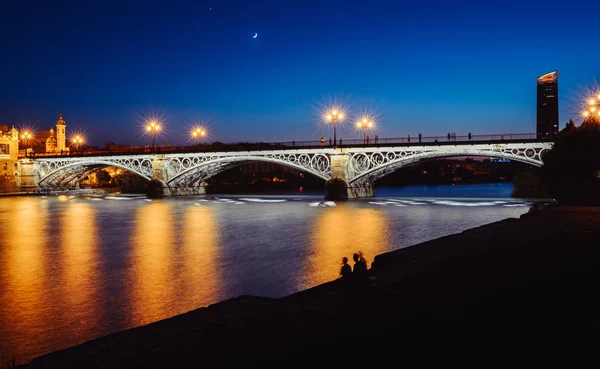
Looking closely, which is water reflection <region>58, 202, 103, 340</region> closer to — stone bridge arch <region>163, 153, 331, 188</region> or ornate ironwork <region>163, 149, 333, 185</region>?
ornate ironwork <region>163, 149, 333, 185</region>

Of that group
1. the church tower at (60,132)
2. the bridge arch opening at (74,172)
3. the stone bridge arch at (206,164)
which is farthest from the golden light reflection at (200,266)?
the church tower at (60,132)

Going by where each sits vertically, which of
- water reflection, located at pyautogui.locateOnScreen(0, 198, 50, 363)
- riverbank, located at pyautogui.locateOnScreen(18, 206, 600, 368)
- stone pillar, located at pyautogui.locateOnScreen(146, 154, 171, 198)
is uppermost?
stone pillar, located at pyautogui.locateOnScreen(146, 154, 171, 198)

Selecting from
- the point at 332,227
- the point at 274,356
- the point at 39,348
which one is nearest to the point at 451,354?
the point at 274,356

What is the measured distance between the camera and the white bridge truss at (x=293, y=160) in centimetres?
5378

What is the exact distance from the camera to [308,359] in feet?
21.7

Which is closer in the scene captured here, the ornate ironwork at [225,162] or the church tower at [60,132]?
the ornate ironwork at [225,162]

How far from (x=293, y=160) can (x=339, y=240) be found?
39543mm

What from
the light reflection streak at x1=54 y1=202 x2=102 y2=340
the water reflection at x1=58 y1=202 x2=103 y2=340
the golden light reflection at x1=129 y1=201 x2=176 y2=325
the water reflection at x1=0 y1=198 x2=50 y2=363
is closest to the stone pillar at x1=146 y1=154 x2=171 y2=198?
the golden light reflection at x1=129 y1=201 x2=176 y2=325

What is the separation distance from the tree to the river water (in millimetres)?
5204

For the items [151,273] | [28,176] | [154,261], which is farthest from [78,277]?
[28,176]

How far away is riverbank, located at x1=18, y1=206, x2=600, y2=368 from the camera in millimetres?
6895

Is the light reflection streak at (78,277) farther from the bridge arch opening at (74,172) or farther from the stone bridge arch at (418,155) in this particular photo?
the bridge arch opening at (74,172)

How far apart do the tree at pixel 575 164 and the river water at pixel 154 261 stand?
5.20 m

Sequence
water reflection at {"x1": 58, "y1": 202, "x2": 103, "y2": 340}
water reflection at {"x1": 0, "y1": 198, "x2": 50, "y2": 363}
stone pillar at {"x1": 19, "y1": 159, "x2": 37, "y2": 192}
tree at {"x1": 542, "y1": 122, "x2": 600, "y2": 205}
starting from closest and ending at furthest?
water reflection at {"x1": 0, "y1": 198, "x2": 50, "y2": 363} → water reflection at {"x1": 58, "y1": 202, "x2": 103, "y2": 340} → tree at {"x1": 542, "y1": 122, "x2": 600, "y2": 205} → stone pillar at {"x1": 19, "y1": 159, "x2": 37, "y2": 192}
